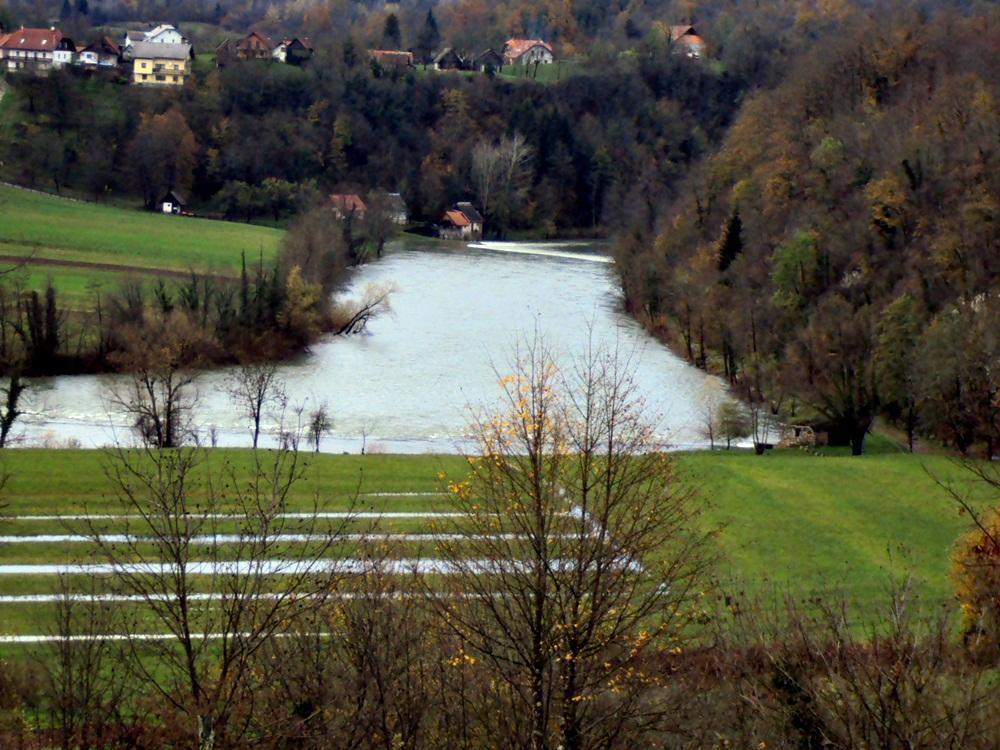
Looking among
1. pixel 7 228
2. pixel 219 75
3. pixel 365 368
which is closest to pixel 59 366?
pixel 365 368

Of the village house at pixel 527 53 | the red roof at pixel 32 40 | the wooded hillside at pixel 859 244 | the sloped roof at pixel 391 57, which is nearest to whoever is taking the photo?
the wooded hillside at pixel 859 244

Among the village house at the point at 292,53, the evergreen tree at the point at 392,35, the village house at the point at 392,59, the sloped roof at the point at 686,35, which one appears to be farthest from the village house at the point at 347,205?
the sloped roof at the point at 686,35

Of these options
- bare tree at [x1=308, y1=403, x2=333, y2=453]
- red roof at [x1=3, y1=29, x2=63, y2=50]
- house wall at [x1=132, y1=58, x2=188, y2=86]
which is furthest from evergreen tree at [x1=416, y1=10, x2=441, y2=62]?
bare tree at [x1=308, y1=403, x2=333, y2=453]

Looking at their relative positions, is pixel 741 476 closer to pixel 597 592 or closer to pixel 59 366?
pixel 597 592

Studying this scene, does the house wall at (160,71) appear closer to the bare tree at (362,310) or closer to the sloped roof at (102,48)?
the sloped roof at (102,48)

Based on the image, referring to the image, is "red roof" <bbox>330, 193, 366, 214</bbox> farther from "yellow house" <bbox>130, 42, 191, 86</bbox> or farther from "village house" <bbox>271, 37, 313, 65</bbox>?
"village house" <bbox>271, 37, 313, 65</bbox>

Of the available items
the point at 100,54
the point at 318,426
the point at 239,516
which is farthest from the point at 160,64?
the point at 239,516

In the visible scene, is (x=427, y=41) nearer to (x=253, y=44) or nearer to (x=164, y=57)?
(x=253, y=44)

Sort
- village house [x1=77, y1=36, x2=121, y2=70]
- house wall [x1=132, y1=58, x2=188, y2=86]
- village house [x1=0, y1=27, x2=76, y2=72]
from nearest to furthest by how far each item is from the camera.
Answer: village house [x1=0, y1=27, x2=76, y2=72] < house wall [x1=132, y1=58, x2=188, y2=86] < village house [x1=77, y1=36, x2=121, y2=70]
